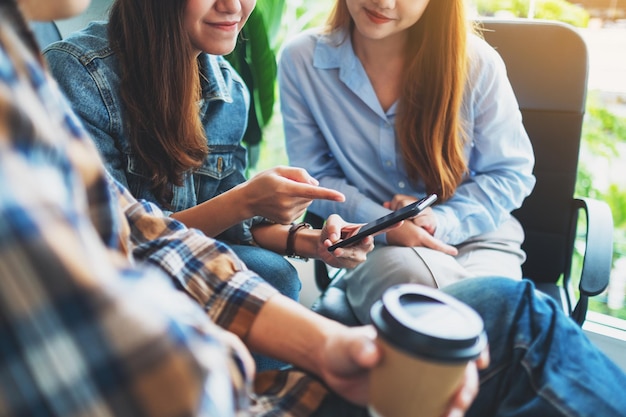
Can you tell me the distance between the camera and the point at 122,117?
44.0 inches

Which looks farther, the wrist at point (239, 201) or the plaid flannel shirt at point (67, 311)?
the wrist at point (239, 201)

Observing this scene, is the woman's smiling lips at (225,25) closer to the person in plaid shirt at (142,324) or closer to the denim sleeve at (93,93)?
the denim sleeve at (93,93)

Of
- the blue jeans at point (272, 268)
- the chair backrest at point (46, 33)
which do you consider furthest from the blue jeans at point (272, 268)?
the chair backrest at point (46, 33)

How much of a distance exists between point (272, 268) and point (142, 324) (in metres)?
0.75

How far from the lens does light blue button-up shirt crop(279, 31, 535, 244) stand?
4.49 feet

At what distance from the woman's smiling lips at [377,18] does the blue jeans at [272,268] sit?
1.94 ft

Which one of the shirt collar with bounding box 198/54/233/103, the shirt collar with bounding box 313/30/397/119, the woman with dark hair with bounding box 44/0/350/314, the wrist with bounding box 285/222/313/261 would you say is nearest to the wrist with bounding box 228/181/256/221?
the woman with dark hair with bounding box 44/0/350/314

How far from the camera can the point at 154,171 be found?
1.15 meters

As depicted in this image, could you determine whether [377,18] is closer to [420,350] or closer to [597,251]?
[597,251]

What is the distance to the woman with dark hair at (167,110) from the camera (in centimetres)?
107

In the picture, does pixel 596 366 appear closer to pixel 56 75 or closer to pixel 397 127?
pixel 397 127

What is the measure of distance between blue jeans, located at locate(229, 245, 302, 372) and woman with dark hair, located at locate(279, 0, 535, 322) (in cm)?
16

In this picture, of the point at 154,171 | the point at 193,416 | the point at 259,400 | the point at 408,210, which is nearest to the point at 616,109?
the point at 408,210

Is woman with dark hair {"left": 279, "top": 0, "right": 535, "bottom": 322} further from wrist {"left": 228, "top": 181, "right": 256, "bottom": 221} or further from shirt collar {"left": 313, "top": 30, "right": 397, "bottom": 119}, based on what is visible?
wrist {"left": 228, "top": 181, "right": 256, "bottom": 221}
